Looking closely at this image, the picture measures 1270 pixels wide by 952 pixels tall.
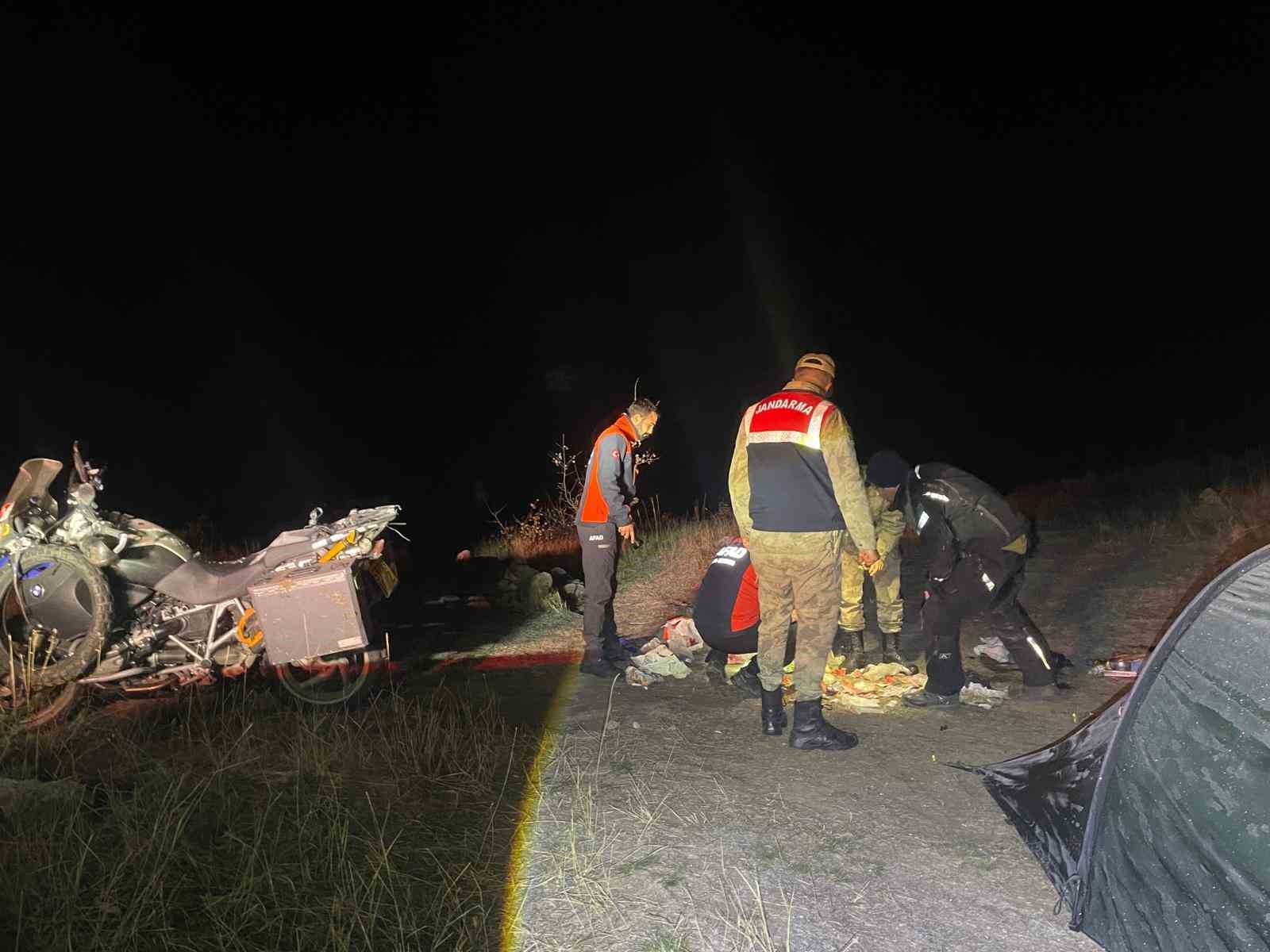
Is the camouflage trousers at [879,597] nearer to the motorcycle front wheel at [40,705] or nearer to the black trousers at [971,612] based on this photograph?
the black trousers at [971,612]

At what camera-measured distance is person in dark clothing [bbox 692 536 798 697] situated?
5.88 m

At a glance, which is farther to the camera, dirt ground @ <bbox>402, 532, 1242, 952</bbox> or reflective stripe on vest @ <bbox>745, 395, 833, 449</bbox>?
reflective stripe on vest @ <bbox>745, 395, 833, 449</bbox>

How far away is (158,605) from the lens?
616 centimetres

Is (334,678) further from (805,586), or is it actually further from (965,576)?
(965,576)

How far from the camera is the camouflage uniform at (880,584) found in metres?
6.27

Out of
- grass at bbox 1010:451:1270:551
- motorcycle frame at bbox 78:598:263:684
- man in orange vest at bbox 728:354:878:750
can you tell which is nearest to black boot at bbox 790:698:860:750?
man in orange vest at bbox 728:354:878:750

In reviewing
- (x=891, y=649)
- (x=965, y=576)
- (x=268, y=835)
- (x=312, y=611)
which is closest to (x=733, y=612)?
(x=891, y=649)

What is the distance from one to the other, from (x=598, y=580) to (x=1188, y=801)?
428 cm

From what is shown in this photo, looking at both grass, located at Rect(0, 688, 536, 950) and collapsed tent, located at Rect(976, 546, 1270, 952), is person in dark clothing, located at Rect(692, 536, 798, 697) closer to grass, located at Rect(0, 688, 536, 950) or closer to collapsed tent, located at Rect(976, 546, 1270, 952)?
grass, located at Rect(0, 688, 536, 950)

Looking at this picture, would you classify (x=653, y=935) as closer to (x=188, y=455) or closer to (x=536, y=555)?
(x=536, y=555)

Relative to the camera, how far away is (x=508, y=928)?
332 cm

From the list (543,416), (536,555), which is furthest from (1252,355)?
(536,555)

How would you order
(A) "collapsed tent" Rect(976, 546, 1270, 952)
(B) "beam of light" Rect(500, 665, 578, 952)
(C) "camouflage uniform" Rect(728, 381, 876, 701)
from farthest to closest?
(C) "camouflage uniform" Rect(728, 381, 876, 701), (B) "beam of light" Rect(500, 665, 578, 952), (A) "collapsed tent" Rect(976, 546, 1270, 952)

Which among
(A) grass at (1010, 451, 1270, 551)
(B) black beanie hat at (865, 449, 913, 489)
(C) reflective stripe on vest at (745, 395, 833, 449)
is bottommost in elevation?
(A) grass at (1010, 451, 1270, 551)
